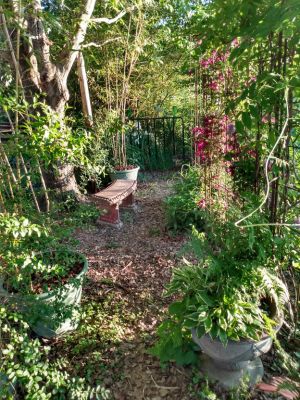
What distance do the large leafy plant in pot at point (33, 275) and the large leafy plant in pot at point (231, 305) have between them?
60 centimetres

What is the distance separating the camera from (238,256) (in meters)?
1.61

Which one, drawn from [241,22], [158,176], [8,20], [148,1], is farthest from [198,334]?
[158,176]

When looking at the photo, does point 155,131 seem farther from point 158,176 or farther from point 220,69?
point 220,69

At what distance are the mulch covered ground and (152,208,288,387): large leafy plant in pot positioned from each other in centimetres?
17

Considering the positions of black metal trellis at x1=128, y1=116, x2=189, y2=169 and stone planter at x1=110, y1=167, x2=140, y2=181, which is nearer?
stone planter at x1=110, y1=167, x2=140, y2=181

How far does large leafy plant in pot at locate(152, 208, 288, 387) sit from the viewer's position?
152 centimetres

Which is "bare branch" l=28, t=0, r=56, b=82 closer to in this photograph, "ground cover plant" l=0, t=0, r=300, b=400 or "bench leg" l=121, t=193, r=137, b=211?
"ground cover plant" l=0, t=0, r=300, b=400

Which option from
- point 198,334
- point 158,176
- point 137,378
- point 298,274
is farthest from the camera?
point 158,176

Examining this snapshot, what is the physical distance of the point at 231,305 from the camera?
156 centimetres

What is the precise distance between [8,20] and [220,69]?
177 cm

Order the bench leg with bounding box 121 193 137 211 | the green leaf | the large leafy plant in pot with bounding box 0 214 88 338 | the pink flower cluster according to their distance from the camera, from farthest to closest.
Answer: the bench leg with bounding box 121 193 137 211, the pink flower cluster, the green leaf, the large leafy plant in pot with bounding box 0 214 88 338

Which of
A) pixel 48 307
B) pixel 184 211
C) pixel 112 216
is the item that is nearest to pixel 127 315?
pixel 48 307

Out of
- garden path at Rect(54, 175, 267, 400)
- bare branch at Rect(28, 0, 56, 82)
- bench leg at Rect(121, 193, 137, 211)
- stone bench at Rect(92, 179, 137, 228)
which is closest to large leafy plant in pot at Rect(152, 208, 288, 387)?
garden path at Rect(54, 175, 267, 400)

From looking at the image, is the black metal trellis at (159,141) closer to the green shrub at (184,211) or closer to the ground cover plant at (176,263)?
the green shrub at (184,211)
